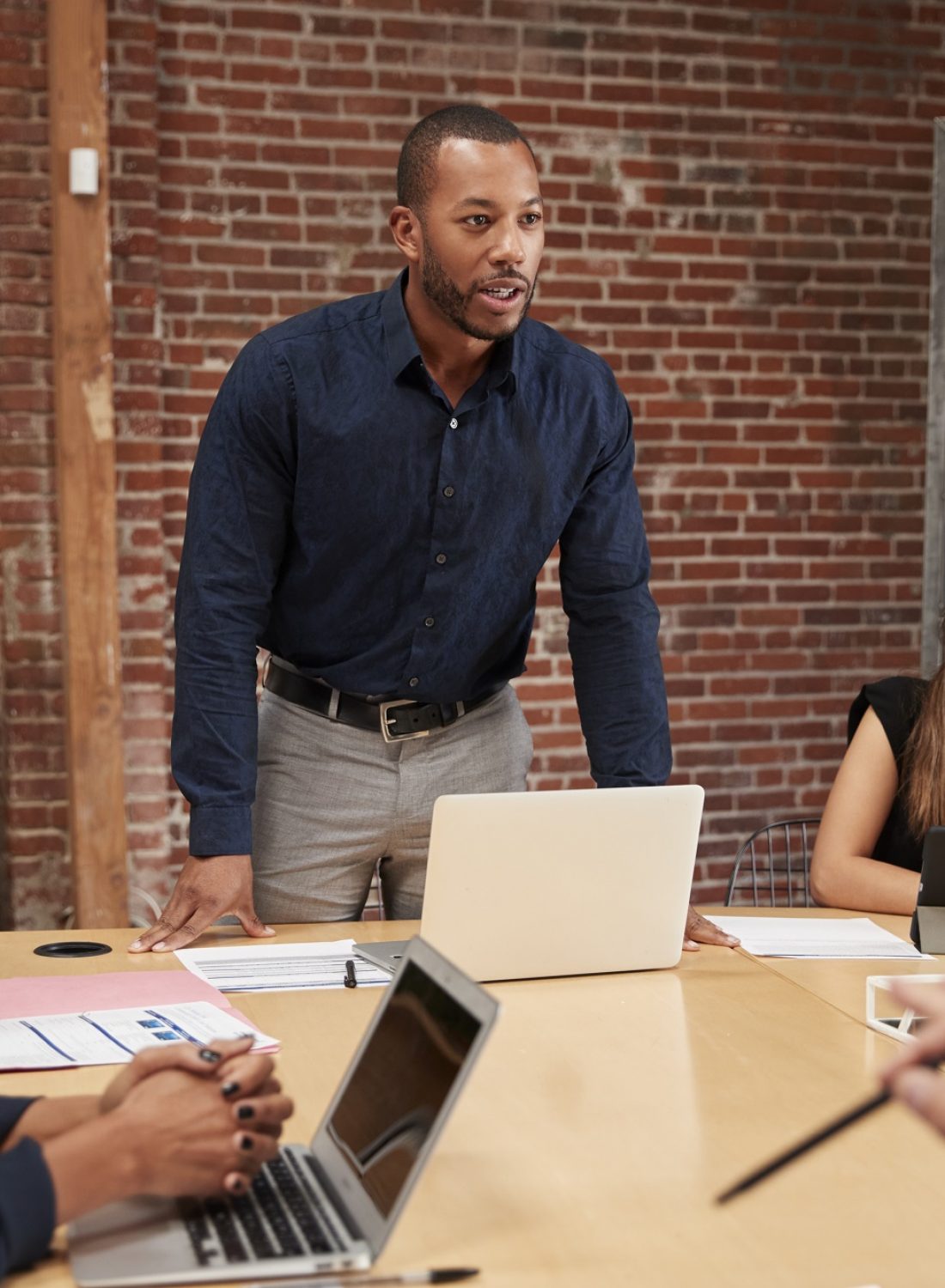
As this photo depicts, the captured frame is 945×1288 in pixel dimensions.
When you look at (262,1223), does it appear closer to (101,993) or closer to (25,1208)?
(25,1208)

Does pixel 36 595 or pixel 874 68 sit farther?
pixel 874 68

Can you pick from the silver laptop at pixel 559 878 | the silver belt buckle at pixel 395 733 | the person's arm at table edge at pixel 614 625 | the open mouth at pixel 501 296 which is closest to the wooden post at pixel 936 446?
the person's arm at table edge at pixel 614 625

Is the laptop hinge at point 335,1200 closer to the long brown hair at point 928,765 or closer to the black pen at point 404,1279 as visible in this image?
the black pen at point 404,1279

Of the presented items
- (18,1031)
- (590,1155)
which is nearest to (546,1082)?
(590,1155)

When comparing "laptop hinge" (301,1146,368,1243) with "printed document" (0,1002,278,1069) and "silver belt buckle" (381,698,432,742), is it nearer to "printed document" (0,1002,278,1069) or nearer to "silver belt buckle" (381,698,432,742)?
"printed document" (0,1002,278,1069)

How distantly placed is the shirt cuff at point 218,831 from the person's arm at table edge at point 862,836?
0.98m

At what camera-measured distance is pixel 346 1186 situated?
3.92ft

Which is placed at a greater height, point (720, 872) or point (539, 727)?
point (539, 727)

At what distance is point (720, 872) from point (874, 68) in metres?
2.50

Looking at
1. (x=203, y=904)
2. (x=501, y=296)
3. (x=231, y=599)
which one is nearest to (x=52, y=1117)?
(x=203, y=904)

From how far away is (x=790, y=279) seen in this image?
445 cm

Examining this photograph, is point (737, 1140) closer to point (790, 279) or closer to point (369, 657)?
point (369, 657)

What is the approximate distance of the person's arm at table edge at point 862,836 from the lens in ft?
7.74

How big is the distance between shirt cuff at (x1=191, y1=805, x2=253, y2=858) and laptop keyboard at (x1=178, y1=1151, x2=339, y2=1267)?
86cm
